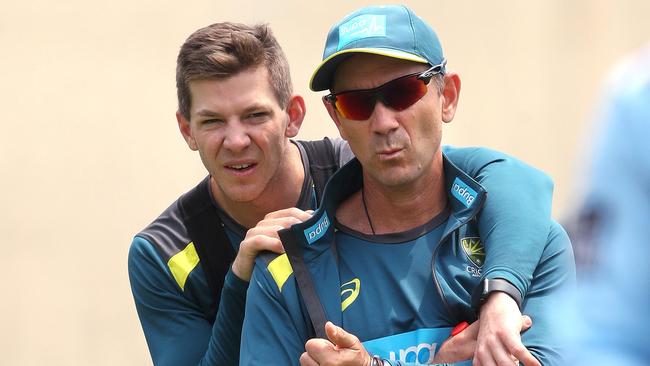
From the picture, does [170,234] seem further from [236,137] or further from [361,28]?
[361,28]

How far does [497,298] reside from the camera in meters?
2.67

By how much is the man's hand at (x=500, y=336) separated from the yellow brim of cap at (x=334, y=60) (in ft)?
1.97

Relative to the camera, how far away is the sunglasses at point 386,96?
284 centimetres

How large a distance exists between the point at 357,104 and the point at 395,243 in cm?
35

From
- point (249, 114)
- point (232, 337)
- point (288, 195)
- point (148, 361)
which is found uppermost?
point (249, 114)

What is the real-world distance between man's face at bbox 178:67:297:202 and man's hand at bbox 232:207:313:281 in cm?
36

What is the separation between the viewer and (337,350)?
8.51 feet

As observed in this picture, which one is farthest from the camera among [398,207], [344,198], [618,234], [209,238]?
[209,238]

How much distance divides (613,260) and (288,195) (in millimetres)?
2498

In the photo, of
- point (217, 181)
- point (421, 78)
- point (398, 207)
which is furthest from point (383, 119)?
point (217, 181)

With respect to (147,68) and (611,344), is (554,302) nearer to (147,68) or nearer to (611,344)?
(611,344)

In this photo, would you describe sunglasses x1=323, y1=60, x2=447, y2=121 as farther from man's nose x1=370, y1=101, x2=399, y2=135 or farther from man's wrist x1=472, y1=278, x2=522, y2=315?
man's wrist x1=472, y1=278, x2=522, y2=315

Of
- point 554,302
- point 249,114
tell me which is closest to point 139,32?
point 249,114

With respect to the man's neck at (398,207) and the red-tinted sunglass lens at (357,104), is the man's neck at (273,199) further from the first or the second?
the red-tinted sunglass lens at (357,104)
